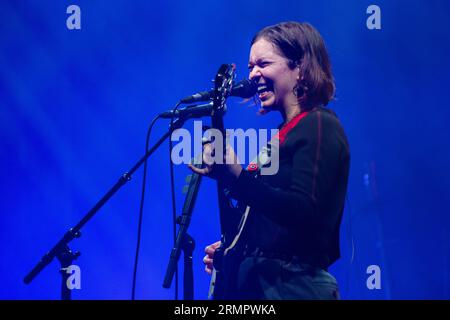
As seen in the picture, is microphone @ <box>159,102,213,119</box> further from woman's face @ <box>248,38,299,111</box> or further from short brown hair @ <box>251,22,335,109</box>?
short brown hair @ <box>251,22,335,109</box>

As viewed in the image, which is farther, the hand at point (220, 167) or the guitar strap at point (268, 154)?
the guitar strap at point (268, 154)

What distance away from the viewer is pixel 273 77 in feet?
6.34

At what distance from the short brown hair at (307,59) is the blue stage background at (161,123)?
2.28 meters

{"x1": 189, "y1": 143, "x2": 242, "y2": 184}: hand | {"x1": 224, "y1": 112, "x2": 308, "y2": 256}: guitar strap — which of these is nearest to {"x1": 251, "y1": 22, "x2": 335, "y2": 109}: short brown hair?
{"x1": 224, "y1": 112, "x2": 308, "y2": 256}: guitar strap

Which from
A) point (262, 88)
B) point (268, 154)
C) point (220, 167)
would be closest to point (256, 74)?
point (262, 88)

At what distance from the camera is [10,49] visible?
13.7 feet

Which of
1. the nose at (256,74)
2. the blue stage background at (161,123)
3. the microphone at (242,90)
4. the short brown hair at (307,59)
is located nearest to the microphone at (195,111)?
the microphone at (242,90)

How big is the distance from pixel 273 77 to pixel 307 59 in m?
0.14

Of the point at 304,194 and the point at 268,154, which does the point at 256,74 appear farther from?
the point at 304,194

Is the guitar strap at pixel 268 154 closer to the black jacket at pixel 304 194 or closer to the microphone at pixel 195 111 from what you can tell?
the black jacket at pixel 304 194

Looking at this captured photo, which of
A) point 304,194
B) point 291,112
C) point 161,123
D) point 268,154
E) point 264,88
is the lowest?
point 304,194

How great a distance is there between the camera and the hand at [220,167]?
5.07ft

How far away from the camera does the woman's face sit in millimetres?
1931
